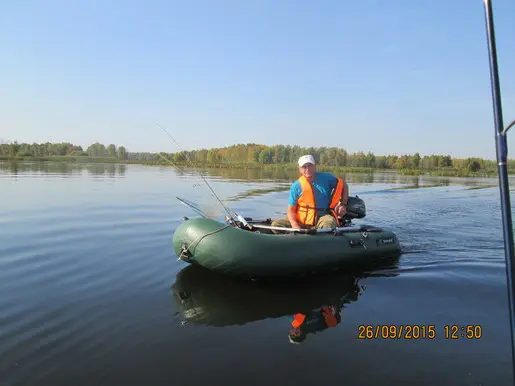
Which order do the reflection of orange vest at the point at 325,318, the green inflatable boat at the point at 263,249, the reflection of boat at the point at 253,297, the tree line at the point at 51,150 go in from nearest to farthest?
the reflection of orange vest at the point at 325,318 → the reflection of boat at the point at 253,297 → the green inflatable boat at the point at 263,249 → the tree line at the point at 51,150

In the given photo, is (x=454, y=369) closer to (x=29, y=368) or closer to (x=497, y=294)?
(x=497, y=294)

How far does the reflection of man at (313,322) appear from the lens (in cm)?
404

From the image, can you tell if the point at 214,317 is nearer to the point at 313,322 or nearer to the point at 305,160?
the point at 313,322

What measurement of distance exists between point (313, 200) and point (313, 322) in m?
2.56

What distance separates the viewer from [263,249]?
5344mm

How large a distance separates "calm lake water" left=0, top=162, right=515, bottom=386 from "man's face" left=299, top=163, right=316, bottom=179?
166 centimetres

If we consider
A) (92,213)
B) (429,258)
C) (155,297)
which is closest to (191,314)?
(155,297)

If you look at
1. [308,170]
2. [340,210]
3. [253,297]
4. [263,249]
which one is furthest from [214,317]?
[340,210]

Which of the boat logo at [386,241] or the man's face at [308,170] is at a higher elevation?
the man's face at [308,170]

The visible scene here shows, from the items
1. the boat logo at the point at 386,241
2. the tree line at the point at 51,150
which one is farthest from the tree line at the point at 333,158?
the boat logo at the point at 386,241

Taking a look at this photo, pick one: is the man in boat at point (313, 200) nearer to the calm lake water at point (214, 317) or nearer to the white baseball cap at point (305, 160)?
the white baseball cap at point (305, 160)

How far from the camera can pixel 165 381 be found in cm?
313


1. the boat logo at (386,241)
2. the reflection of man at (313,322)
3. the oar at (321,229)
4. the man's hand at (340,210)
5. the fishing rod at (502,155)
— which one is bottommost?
the reflection of man at (313,322)

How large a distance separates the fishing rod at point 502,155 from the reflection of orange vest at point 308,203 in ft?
14.1
